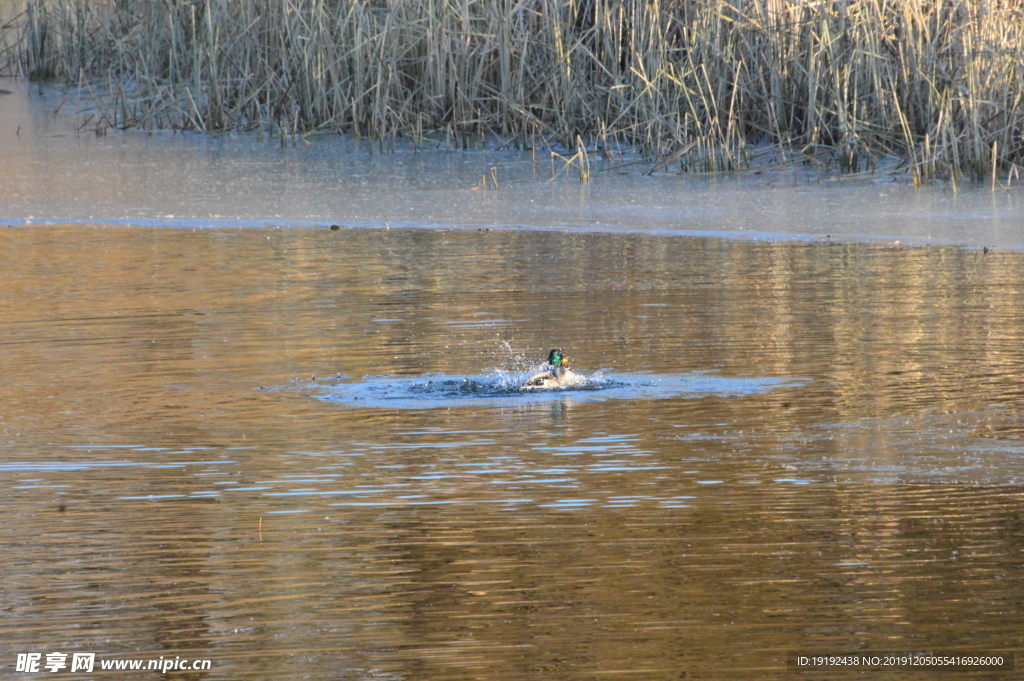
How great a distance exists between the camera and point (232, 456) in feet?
18.2

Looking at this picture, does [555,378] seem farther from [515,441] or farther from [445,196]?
[445,196]

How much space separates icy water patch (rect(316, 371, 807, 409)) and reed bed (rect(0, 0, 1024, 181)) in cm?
627

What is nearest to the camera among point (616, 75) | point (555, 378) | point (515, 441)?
point (515, 441)

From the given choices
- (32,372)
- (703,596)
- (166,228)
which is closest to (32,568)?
(703,596)

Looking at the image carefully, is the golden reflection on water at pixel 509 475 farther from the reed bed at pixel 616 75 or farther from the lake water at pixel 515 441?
the reed bed at pixel 616 75

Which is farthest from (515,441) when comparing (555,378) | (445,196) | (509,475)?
(445,196)

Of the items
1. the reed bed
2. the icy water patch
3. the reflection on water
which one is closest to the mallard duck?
the icy water patch

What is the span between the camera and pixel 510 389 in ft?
22.3

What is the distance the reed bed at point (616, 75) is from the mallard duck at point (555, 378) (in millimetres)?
6459

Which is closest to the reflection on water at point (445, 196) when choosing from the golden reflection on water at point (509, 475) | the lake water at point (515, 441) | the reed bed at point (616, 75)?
the lake water at point (515, 441)

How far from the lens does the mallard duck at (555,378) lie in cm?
670

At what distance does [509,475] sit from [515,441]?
2.00 feet

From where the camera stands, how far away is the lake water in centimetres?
382

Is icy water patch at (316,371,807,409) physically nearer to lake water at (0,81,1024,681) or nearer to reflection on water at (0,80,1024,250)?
lake water at (0,81,1024,681)
